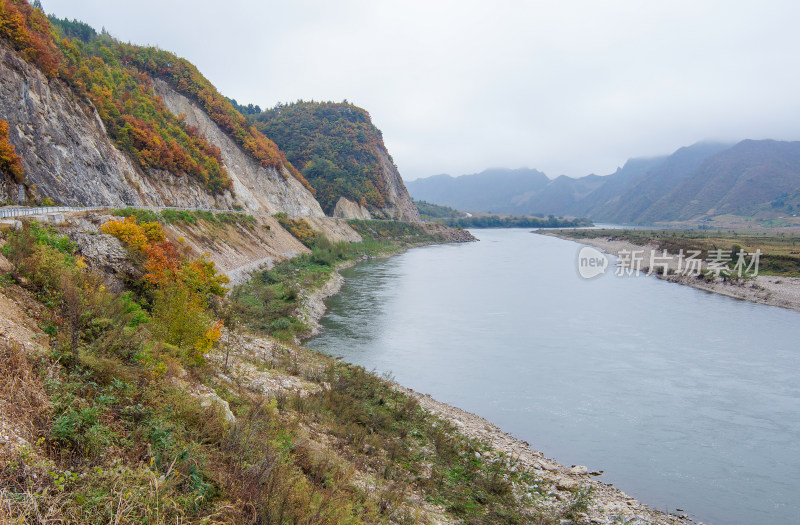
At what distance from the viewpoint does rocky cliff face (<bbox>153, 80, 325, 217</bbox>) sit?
169 ft

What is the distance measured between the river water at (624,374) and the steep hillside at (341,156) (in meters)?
43.8

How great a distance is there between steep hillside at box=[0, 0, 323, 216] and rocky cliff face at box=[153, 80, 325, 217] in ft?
0.58

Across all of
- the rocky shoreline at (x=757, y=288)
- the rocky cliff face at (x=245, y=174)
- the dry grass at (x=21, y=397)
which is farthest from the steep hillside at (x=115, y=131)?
the rocky shoreline at (x=757, y=288)

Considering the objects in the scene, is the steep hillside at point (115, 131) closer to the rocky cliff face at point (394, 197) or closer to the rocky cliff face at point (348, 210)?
the rocky cliff face at point (348, 210)

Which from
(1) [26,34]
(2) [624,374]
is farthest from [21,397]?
(1) [26,34]

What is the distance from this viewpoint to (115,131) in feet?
104

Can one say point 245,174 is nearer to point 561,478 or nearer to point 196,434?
point 561,478

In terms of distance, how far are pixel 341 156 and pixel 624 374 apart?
78505mm

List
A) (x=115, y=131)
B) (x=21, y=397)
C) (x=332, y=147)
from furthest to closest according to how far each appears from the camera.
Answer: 1. (x=332, y=147)
2. (x=115, y=131)
3. (x=21, y=397)

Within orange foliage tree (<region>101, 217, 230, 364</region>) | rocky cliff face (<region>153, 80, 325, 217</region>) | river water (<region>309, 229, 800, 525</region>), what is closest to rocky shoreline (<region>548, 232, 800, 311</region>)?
river water (<region>309, 229, 800, 525</region>)

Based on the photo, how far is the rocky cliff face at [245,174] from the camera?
5141 cm

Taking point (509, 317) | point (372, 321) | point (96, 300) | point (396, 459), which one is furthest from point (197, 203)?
point (396, 459)

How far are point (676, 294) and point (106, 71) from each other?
2125 inches

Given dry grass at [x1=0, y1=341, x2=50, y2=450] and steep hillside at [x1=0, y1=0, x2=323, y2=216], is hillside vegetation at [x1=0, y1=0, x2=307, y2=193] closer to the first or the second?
steep hillside at [x1=0, y1=0, x2=323, y2=216]
